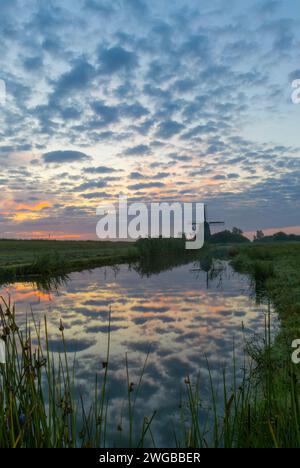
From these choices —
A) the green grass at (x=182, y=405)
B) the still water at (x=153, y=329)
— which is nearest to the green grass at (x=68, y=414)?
the green grass at (x=182, y=405)

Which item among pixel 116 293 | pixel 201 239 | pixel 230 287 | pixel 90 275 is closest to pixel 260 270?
pixel 230 287

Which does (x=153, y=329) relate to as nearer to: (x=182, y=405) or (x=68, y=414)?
(x=182, y=405)

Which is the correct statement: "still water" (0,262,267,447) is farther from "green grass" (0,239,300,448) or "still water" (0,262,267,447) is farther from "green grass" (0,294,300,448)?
"green grass" (0,294,300,448)

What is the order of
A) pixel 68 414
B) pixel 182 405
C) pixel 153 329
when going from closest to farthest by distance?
pixel 68 414, pixel 182 405, pixel 153 329

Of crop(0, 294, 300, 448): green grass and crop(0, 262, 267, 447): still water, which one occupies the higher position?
crop(0, 294, 300, 448): green grass

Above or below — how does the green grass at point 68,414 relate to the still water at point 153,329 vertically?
above

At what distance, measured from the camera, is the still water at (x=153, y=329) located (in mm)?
5859

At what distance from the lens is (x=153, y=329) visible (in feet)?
31.9

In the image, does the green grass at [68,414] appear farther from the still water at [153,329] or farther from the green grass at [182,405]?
the still water at [153,329]

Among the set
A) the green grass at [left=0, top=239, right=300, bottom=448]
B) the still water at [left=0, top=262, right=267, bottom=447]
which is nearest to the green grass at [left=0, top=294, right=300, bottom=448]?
the green grass at [left=0, top=239, right=300, bottom=448]

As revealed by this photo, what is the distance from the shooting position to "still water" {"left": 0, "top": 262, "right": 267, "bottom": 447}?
231 inches

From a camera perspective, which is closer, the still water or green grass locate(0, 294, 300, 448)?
green grass locate(0, 294, 300, 448)

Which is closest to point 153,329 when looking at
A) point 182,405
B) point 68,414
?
point 182,405

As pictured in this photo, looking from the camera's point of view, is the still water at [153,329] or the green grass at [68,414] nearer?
the green grass at [68,414]
